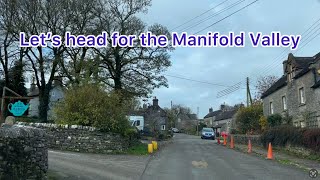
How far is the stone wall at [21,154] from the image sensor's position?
1088cm

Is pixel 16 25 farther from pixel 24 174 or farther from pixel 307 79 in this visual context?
Answer: pixel 24 174

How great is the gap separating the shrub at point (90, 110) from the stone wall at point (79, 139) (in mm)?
659

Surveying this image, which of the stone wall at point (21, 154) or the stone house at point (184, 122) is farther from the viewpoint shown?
the stone house at point (184, 122)

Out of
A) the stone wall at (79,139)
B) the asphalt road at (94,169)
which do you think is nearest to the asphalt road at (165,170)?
the asphalt road at (94,169)

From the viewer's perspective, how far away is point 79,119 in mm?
25047

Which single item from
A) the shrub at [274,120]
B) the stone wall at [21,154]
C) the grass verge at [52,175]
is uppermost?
the shrub at [274,120]

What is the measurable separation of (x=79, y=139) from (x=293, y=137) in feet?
46.2

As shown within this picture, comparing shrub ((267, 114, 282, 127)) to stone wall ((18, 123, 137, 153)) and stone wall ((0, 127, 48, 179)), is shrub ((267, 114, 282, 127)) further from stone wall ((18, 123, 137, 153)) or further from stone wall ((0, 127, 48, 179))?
stone wall ((0, 127, 48, 179))

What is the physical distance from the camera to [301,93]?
3406 centimetres

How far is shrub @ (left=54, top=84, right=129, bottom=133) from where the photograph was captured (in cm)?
2505

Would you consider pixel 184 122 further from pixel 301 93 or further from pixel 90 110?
pixel 90 110

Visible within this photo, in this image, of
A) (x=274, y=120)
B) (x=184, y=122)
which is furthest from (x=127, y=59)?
(x=184, y=122)

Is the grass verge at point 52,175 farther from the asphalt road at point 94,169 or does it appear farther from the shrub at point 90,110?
the shrub at point 90,110

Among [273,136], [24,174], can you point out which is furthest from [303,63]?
[24,174]
